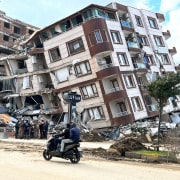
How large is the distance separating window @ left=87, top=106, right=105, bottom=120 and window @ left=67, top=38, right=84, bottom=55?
6.57 meters

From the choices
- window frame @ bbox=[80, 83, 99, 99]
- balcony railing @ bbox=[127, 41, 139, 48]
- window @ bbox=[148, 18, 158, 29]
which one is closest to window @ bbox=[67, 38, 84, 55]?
window frame @ bbox=[80, 83, 99, 99]

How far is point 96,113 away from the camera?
111 ft

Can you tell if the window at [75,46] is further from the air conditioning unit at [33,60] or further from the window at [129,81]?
the air conditioning unit at [33,60]

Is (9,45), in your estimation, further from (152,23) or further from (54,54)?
(152,23)

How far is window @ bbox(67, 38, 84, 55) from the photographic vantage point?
3434cm

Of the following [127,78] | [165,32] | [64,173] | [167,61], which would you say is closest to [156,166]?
[64,173]

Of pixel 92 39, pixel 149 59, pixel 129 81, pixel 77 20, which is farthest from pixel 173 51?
pixel 92 39

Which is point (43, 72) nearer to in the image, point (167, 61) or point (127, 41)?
point (127, 41)

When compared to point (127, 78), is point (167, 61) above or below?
above

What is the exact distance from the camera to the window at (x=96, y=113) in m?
33.5

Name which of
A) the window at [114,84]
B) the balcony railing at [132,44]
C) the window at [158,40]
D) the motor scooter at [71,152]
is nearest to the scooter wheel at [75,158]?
the motor scooter at [71,152]

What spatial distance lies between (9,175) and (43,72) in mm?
30000

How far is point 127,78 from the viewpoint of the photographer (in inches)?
1377

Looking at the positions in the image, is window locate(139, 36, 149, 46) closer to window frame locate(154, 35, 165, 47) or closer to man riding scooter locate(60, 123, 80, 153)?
window frame locate(154, 35, 165, 47)
